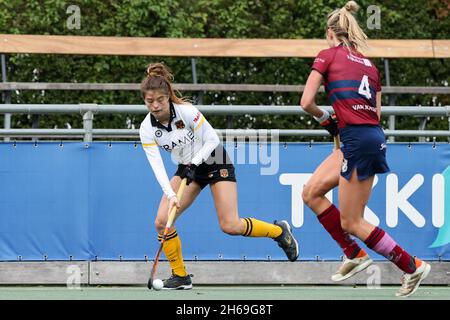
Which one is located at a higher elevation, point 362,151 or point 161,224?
point 362,151

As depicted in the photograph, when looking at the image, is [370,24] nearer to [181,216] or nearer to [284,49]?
[284,49]

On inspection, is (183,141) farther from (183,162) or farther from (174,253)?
(174,253)

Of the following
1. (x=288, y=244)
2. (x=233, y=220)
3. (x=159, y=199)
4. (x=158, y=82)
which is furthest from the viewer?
→ (x=159, y=199)

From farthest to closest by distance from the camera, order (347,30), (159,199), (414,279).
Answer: (159,199), (347,30), (414,279)

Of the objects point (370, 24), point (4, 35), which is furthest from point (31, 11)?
point (370, 24)

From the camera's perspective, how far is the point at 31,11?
631 inches

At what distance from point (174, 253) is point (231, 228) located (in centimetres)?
48

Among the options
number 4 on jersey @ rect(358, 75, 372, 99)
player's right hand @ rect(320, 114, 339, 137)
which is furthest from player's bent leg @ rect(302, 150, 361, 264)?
number 4 on jersey @ rect(358, 75, 372, 99)

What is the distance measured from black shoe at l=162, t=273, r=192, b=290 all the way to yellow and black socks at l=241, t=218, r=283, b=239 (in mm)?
575

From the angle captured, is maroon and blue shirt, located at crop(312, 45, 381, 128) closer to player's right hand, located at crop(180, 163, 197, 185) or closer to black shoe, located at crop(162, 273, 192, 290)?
player's right hand, located at crop(180, 163, 197, 185)

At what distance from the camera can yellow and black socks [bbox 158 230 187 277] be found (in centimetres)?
931

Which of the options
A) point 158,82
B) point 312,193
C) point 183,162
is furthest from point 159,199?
point 312,193

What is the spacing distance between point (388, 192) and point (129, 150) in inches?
86.9

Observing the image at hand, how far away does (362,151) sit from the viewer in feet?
27.1
